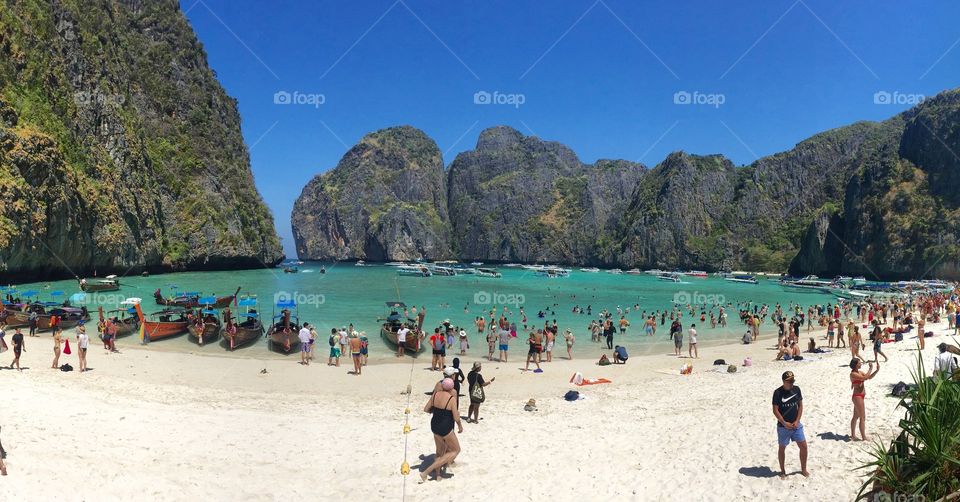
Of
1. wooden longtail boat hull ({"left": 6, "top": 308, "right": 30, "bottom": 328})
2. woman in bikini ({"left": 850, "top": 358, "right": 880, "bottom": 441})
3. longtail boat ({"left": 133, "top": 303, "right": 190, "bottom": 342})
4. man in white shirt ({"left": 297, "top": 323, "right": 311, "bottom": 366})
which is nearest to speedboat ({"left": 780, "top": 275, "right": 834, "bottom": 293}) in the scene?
man in white shirt ({"left": 297, "top": 323, "right": 311, "bottom": 366})

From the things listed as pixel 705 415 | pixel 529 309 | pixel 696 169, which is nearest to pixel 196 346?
pixel 705 415

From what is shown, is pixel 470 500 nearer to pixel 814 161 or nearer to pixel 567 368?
pixel 567 368

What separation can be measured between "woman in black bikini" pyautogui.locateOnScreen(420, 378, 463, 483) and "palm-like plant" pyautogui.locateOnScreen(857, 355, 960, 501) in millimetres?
5349

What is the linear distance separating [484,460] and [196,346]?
21.5 meters

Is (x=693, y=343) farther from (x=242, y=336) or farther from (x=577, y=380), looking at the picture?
(x=242, y=336)

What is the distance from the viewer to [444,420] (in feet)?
28.1

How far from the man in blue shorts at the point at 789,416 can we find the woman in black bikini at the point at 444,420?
16.2ft

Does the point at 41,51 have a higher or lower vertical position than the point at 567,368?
higher

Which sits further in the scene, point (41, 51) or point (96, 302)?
point (41, 51)

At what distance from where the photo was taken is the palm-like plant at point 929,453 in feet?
17.0

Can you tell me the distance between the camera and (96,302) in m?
41.4

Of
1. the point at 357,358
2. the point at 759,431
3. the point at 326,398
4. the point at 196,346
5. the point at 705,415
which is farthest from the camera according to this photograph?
the point at 196,346

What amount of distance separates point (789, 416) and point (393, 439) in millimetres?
7417

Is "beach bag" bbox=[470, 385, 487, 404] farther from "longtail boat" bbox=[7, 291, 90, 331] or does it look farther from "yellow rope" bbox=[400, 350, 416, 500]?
"longtail boat" bbox=[7, 291, 90, 331]
